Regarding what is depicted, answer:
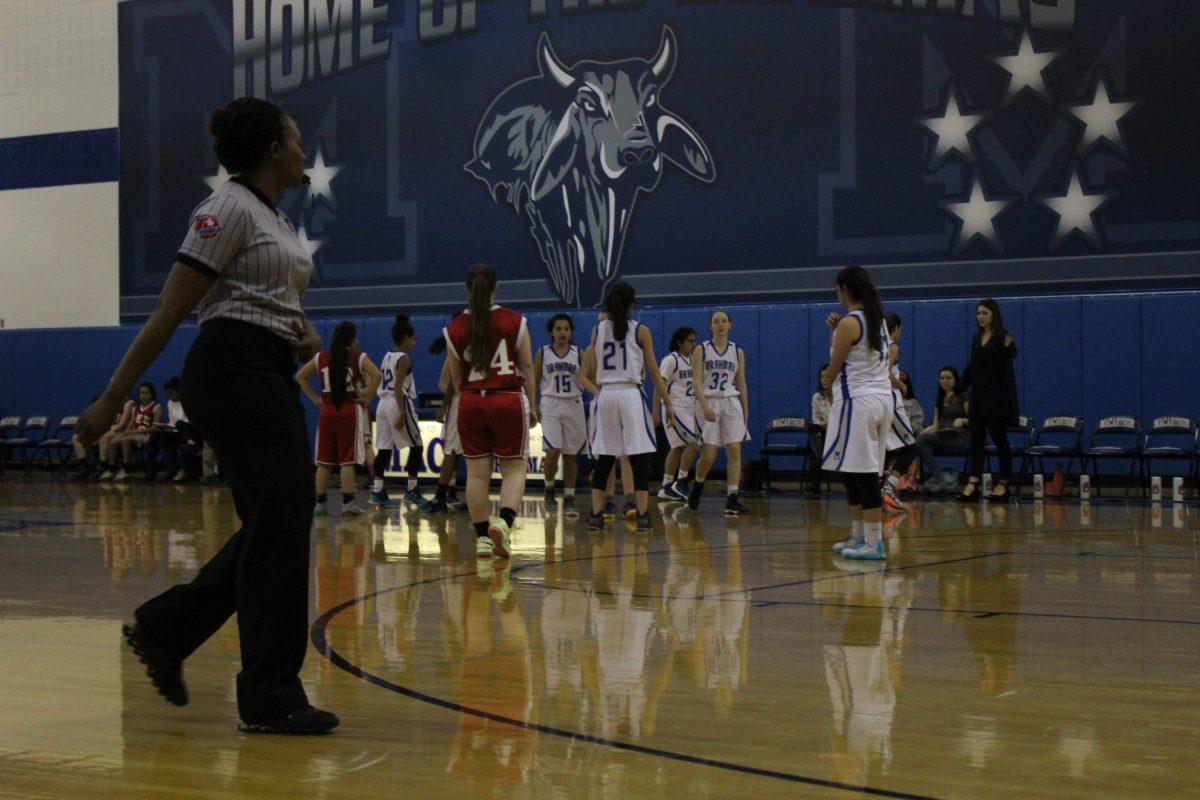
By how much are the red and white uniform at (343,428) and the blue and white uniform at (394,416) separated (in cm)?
101

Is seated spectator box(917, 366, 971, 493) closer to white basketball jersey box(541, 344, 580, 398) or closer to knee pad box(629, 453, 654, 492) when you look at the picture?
knee pad box(629, 453, 654, 492)

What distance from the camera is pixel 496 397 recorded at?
874 cm

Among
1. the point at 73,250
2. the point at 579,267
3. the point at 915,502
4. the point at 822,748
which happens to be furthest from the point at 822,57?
the point at 822,748

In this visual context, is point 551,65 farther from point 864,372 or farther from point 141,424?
point 864,372

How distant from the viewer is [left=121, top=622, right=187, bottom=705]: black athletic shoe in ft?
13.6

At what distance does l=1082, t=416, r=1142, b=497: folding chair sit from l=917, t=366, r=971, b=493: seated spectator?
4.47 ft

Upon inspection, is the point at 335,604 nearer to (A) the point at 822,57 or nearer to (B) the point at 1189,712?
(B) the point at 1189,712

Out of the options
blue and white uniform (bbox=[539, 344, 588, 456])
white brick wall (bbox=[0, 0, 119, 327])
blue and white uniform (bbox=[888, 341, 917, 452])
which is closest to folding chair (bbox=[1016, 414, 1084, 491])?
blue and white uniform (bbox=[888, 341, 917, 452])

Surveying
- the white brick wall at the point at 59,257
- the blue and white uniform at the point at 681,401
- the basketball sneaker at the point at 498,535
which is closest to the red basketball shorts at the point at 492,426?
the basketball sneaker at the point at 498,535

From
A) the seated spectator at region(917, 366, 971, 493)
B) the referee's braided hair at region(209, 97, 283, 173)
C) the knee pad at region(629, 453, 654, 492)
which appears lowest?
the knee pad at region(629, 453, 654, 492)

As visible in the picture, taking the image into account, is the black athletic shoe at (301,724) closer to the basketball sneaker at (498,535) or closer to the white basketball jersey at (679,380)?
the basketball sneaker at (498,535)

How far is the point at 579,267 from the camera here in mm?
19141

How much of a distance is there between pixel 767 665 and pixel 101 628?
2869 mm

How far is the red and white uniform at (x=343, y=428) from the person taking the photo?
12.3 metres
